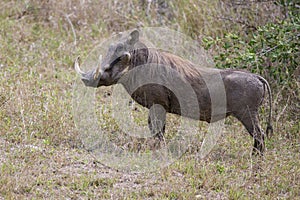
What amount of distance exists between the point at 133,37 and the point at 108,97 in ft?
4.99

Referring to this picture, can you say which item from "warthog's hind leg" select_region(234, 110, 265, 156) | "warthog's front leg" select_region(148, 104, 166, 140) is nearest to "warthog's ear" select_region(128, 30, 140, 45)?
"warthog's front leg" select_region(148, 104, 166, 140)

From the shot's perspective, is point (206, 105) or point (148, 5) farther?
point (148, 5)

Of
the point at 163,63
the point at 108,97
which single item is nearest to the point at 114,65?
the point at 163,63

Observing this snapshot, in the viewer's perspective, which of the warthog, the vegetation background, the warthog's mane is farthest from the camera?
the warthog's mane

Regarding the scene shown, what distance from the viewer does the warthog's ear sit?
195 inches

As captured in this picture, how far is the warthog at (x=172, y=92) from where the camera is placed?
16.1ft

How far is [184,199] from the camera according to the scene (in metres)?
4.05

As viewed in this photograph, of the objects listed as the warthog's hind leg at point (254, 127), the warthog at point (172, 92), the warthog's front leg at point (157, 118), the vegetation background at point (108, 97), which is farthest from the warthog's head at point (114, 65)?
the warthog's hind leg at point (254, 127)

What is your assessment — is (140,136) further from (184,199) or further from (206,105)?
(184,199)

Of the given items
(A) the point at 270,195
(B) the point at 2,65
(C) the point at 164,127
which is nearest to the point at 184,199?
(A) the point at 270,195

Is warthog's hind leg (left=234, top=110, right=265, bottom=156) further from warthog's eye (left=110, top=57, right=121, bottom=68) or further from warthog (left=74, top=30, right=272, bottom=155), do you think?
warthog's eye (left=110, top=57, right=121, bottom=68)

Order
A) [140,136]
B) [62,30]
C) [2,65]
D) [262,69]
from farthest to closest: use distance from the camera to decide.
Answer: [62,30], [2,65], [262,69], [140,136]

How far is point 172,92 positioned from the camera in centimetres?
501

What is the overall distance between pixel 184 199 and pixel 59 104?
84.3 inches
